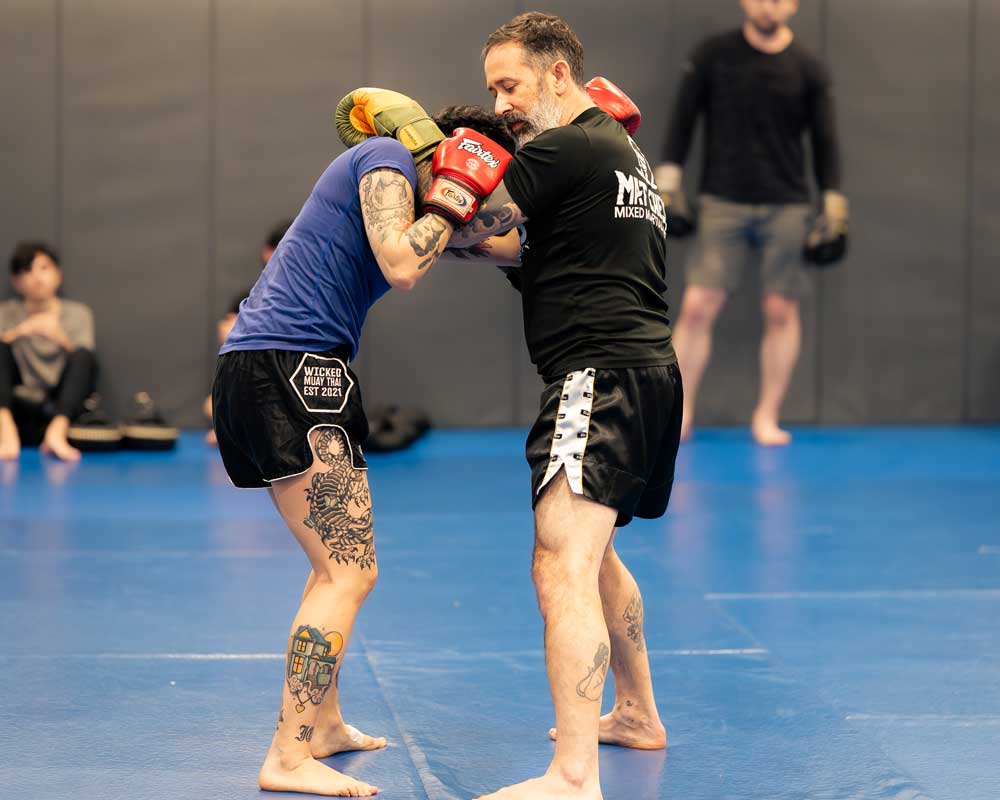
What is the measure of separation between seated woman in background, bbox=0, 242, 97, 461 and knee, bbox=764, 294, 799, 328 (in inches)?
157

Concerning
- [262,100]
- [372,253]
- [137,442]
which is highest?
[262,100]

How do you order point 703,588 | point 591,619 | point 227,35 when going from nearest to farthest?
1. point 591,619
2. point 703,588
3. point 227,35

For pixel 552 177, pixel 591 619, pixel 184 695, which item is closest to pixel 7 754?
pixel 184 695

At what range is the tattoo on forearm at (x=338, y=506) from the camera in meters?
3.42

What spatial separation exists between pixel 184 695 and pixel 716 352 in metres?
6.22

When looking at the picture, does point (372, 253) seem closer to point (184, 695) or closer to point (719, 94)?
point (184, 695)

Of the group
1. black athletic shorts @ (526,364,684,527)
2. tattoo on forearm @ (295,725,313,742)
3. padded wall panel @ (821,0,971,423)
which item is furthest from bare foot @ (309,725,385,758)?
padded wall panel @ (821,0,971,423)

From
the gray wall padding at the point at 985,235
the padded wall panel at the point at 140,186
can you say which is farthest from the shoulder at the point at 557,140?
the gray wall padding at the point at 985,235

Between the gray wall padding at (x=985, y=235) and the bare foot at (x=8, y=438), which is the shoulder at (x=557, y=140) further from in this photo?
the gray wall padding at (x=985, y=235)

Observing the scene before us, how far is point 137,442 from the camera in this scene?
8469 mm

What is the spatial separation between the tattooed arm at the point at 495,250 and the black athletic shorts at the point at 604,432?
37cm

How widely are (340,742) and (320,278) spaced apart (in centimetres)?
110

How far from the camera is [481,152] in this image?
3311mm

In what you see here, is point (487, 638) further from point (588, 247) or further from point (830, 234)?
point (830, 234)
